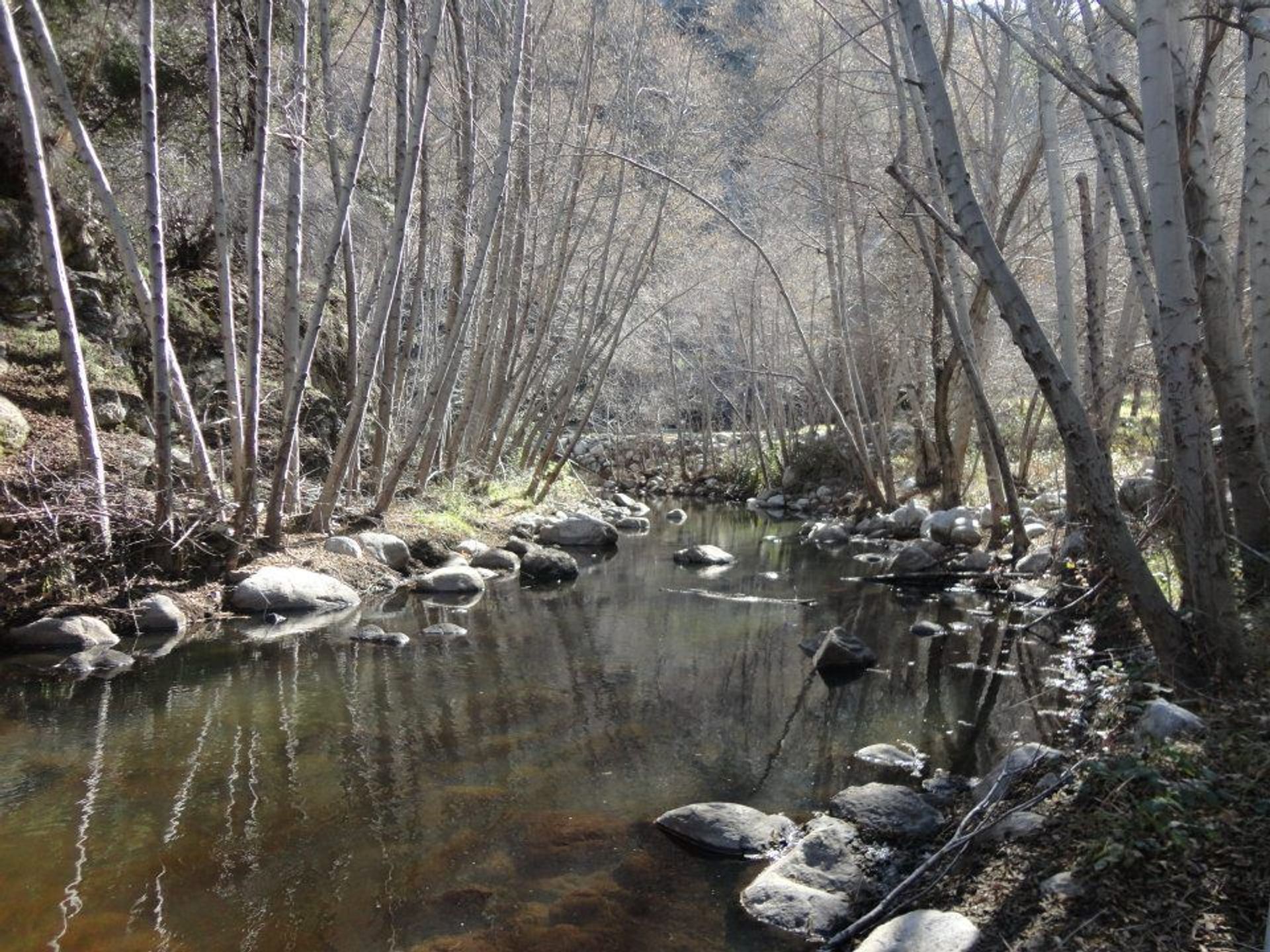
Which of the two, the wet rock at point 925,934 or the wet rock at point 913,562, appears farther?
the wet rock at point 913,562

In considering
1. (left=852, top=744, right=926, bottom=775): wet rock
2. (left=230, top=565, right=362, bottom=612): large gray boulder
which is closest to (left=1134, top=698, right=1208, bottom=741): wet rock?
(left=852, top=744, right=926, bottom=775): wet rock

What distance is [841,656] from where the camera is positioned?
21.6 ft

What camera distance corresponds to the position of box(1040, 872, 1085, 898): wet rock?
105 inches

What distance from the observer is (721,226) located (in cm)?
1927

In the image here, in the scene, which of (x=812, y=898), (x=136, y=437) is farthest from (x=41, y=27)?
(x=812, y=898)

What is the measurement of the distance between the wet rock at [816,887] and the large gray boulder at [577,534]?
10.3 metres

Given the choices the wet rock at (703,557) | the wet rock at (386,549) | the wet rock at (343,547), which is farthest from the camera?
the wet rock at (703,557)

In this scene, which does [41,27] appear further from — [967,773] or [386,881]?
[967,773]

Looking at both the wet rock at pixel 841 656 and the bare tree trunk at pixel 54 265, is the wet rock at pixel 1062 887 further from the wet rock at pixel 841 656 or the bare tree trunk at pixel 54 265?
the bare tree trunk at pixel 54 265

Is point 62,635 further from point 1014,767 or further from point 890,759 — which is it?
point 1014,767

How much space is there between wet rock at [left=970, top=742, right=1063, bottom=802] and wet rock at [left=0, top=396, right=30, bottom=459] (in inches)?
310

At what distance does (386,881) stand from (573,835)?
86cm

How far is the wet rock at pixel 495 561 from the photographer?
1109cm

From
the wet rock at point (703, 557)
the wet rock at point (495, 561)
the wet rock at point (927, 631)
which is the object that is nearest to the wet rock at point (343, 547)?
the wet rock at point (495, 561)
